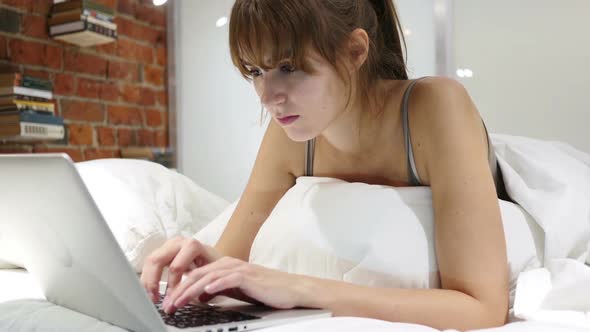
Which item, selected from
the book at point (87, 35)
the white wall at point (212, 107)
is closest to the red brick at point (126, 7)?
the white wall at point (212, 107)

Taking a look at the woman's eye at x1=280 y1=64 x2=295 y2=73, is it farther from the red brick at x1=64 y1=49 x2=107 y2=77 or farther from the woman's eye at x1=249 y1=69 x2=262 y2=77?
the red brick at x1=64 y1=49 x2=107 y2=77

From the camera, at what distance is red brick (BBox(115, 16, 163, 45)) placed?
271 cm

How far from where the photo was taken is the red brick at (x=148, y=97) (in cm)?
284

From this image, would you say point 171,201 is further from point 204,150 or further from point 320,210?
point 204,150

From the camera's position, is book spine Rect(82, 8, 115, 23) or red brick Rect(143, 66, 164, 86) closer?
book spine Rect(82, 8, 115, 23)

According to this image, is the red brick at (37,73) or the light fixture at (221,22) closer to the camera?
the red brick at (37,73)

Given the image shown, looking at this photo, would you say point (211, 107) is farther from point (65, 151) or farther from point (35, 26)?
point (35, 26)

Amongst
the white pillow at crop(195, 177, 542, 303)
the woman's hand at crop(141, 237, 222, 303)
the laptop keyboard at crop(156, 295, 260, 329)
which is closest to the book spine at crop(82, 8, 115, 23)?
the white pillow at crop(195, 177, 542, 303)

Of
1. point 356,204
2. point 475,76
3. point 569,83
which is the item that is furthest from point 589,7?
point 356,204

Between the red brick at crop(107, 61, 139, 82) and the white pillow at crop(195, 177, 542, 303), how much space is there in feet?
5.92

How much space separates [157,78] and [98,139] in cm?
52

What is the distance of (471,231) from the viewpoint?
872mm

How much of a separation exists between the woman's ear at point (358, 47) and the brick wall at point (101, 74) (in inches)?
61.2

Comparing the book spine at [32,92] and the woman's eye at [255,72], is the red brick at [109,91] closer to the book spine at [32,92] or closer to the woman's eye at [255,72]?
the book spine at [32,92]
